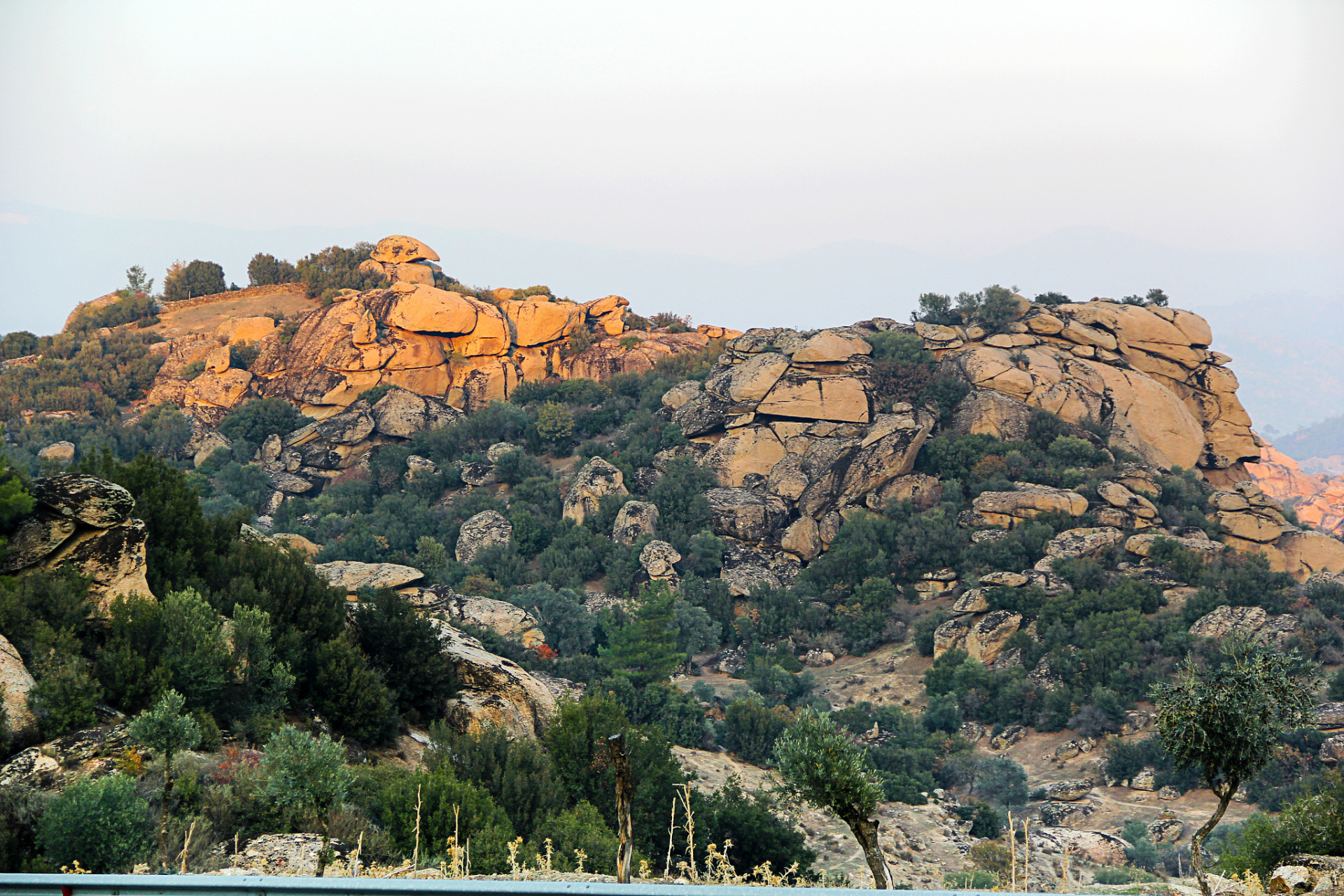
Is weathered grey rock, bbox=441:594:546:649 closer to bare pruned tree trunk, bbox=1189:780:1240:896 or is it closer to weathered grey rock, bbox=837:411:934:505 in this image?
weathered grey rock, bbox=837:411:934:505

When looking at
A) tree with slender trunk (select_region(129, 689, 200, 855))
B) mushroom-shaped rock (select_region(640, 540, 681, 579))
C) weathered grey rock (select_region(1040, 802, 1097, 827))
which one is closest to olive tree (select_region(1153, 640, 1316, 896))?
tree with slender trunk (select_region(129, 689, 200, 855))

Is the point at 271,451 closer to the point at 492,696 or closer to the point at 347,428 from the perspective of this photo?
the point at 347,428

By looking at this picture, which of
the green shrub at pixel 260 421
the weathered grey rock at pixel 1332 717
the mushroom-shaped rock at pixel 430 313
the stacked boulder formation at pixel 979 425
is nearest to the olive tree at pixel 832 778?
the weathered grey rock at pixel 1332 717

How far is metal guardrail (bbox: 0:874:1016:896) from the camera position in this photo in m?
3.47

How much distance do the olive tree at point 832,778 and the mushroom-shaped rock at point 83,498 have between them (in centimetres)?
1038

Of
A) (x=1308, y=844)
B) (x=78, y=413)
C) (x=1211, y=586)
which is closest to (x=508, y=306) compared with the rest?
(x=78, y=413)

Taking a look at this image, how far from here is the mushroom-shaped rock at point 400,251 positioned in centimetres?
5934

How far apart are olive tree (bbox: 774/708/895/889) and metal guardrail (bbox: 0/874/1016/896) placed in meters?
3.17

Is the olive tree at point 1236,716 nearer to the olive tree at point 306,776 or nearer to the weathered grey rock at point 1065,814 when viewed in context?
the olive tree at point 306,776

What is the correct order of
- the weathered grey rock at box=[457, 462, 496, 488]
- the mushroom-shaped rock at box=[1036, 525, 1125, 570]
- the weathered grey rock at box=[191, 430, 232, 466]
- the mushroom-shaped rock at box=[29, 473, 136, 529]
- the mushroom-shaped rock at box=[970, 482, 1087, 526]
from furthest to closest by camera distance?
the weathered grey rock at box=[191, 430, 232, 466] → the weathered grey rock at box=[457, 462, 496, 488] → the mushroom-shaped rock at box=[970, 482, 1087, 526] → the mushroom-shaped rock at box=[1036, 525, 1125, 570] → the mushroom-shaped rock at box=[29, 473, 136, 529]

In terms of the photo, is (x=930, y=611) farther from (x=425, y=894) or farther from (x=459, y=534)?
(x=425, y=894)

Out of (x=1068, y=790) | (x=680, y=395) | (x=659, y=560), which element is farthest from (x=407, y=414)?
(x=1068, y=790)

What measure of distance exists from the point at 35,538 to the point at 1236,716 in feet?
47.9

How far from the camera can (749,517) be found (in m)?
38.8
